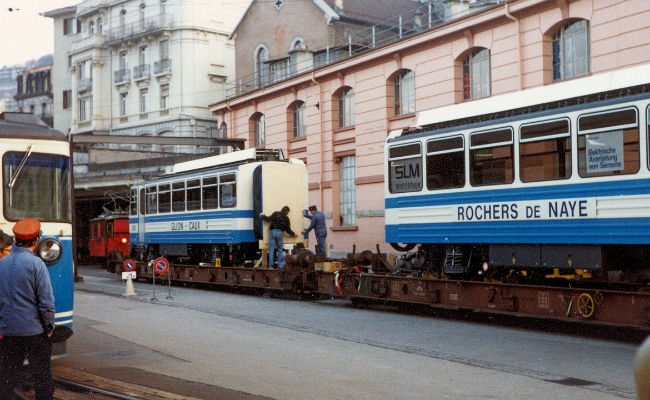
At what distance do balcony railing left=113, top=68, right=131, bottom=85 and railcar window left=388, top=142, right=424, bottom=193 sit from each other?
Result: 150 feet

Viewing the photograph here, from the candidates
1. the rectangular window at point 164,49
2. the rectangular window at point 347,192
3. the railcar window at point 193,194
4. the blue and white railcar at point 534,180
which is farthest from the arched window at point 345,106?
the rectangular window at point 164,49

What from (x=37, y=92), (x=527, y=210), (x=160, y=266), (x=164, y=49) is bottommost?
(x=160, y=266)

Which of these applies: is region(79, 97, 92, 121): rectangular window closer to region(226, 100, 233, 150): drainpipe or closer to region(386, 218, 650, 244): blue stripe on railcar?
region(226, 100, 233, 150): drainpipe

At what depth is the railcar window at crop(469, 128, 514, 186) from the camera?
1527 cm

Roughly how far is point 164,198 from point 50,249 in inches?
741

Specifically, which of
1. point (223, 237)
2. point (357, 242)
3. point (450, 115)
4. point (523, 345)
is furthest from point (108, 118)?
point (523, 345)

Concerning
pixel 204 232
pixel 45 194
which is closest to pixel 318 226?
pixel 204 232

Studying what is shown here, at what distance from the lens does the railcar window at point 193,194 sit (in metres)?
26.0

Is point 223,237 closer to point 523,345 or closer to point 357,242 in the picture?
point 357,242

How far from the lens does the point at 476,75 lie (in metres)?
27.6

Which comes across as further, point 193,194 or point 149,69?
point 149,69

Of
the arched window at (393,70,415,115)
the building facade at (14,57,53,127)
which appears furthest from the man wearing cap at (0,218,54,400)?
the building facade at (14,57,53,127)

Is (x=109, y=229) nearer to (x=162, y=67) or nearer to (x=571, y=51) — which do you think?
(x=162, y=67)

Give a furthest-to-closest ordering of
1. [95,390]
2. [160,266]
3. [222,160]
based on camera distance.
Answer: [222,160], [160,266], [95,390]
